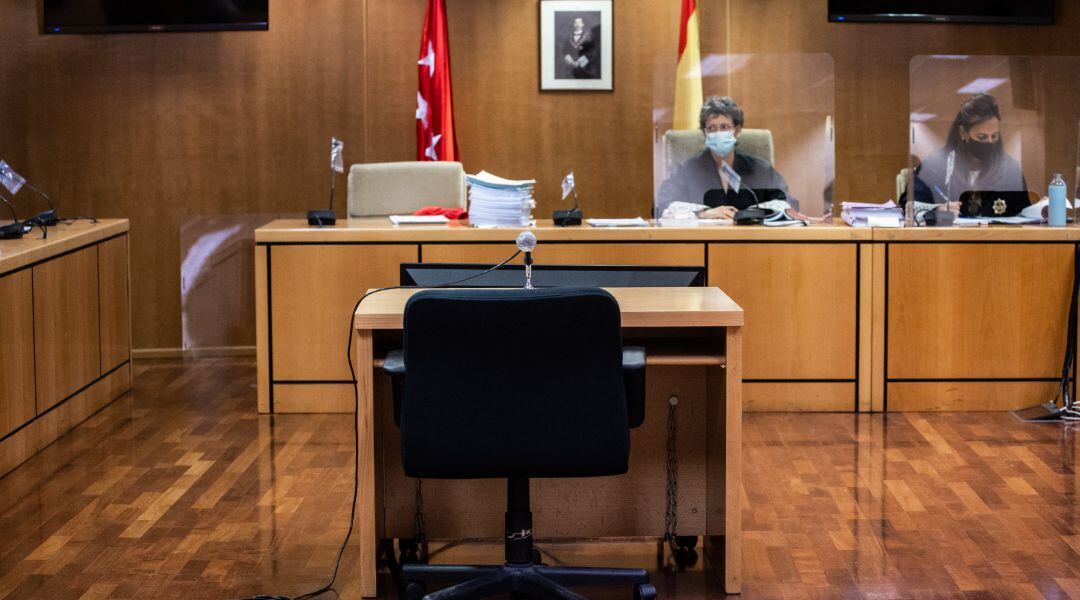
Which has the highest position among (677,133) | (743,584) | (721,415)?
(677,133)

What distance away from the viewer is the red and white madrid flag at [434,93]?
7.05 m

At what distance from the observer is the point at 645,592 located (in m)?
3.10

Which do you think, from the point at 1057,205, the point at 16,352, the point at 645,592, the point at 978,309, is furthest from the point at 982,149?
the point at 16,352

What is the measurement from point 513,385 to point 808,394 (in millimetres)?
2956

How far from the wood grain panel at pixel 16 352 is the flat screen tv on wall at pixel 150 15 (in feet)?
8.11

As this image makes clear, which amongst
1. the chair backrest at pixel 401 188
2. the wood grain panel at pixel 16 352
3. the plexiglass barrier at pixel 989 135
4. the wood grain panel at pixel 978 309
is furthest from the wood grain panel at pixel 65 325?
the plexiglass barrier at pixel 989 135

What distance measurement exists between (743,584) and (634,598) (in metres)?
0.40

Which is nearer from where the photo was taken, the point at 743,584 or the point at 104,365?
the point at 743,584

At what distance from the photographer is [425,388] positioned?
8.93 ft

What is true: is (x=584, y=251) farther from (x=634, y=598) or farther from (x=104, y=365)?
(x=634, y=598)

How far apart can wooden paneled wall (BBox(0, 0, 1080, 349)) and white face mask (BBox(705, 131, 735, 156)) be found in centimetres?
135

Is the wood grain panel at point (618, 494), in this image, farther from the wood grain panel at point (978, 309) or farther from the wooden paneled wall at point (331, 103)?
the wooden paneled wall at point (331, 103)

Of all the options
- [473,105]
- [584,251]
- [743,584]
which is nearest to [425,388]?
[743,584]

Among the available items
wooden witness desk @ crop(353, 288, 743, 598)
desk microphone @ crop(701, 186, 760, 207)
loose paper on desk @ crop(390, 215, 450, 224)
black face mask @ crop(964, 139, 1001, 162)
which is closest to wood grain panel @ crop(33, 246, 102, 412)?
loose paper on desk @ crop(390, 215, 450, 224)
